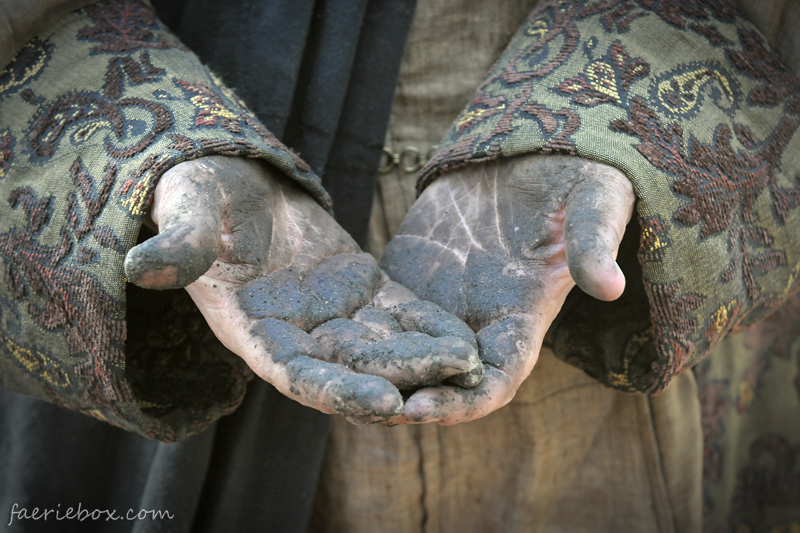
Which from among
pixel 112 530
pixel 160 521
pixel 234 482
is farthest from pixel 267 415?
pixel 112 530

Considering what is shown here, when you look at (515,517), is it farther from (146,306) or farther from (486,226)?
(146,306)

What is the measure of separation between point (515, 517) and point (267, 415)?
1.67 feet

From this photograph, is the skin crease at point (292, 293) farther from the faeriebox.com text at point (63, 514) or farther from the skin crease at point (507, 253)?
the faeriebox.com text at point (63, 514)

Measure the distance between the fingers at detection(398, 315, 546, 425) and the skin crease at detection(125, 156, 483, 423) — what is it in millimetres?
21

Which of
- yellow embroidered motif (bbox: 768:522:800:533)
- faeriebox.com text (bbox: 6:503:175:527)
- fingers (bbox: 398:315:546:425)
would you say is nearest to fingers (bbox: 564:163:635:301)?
fingers (bbox: 398:315:546:425)

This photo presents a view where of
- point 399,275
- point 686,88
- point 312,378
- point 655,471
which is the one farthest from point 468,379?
point 655,471

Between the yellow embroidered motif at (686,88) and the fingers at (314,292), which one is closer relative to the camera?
the fingers at (314,292)

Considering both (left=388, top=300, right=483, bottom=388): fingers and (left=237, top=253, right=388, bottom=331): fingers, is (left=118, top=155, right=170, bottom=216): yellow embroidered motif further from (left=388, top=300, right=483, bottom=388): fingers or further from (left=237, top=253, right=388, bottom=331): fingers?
(left=388, top=300, right=483, bottom=388): fingers

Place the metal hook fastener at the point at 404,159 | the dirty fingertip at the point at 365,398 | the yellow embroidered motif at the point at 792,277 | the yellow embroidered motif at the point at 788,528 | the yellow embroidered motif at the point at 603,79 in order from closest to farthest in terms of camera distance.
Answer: the dirty fingertip at the point at 365,398, the yellow embroidered motif at the point at 603,79, the yellow embroidered motif at the point at 792,277, the metal hook fastener at the point at 404,159, the yellow embroidered motif at the point at 788,528

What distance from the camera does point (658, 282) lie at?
0.83 m

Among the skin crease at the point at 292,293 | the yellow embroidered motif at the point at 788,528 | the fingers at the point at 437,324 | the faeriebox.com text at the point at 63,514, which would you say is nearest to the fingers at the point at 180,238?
the skin crease at the point at 292,293

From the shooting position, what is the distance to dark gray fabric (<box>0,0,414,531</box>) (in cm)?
107

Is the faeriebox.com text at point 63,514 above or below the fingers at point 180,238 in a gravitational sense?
below

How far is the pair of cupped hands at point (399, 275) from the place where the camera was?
0.67 meters
